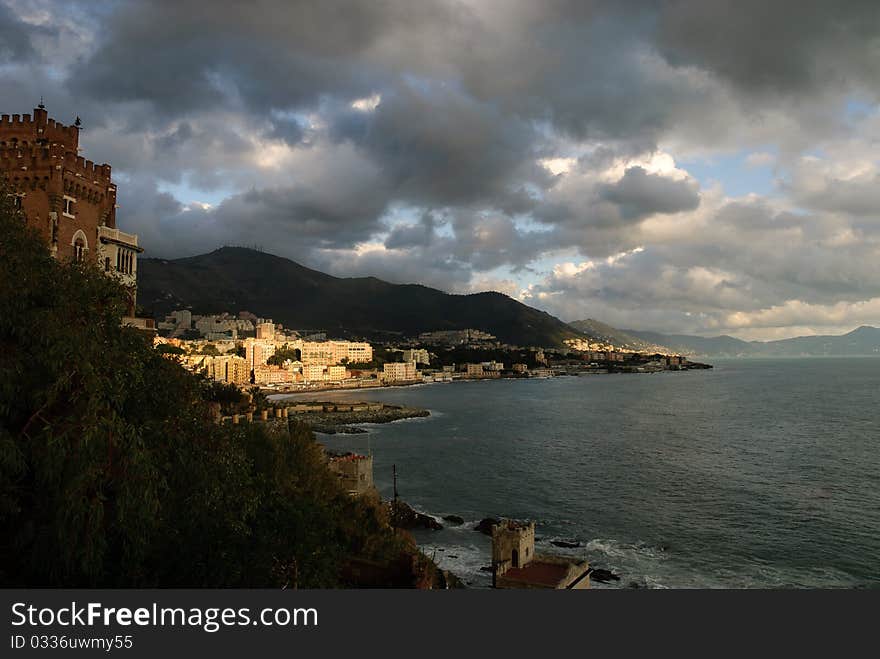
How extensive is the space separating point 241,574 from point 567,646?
369 cm

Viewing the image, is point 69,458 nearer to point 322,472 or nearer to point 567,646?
→ point 567,646

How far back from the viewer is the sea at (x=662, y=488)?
2286cm

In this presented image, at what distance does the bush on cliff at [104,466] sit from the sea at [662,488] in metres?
15.5

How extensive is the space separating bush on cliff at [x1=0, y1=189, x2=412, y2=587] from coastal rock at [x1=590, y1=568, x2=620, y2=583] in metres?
16.0

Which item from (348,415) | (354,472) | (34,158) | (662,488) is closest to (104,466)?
(34,158)

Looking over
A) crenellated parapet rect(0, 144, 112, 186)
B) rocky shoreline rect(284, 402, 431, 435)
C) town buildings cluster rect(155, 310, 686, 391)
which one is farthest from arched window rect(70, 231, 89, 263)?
town buildings cluster rect(155, 310, 686, 391)

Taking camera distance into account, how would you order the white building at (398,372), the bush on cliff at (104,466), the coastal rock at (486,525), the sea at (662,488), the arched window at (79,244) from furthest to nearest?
the white building at (398,372)
the coastal rock at (486,525)
the sea at (662,488)
the arched window at (79,244)
the bush on cliff at (104,466)

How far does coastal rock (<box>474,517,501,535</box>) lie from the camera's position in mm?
27344

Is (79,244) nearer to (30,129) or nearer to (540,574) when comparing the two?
(30,129)

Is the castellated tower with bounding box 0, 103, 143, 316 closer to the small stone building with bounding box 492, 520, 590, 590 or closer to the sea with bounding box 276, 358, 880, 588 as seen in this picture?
the small stone building with bounding box 492, 520, 590, 590

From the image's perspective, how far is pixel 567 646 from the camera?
4977 millimetres

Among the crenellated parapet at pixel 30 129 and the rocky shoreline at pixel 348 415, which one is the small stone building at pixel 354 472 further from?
the rocky shoreline at pixel 348 415

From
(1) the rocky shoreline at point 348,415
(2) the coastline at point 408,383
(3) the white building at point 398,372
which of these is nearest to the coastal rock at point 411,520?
(1) the rocky shoreline at point 348,415

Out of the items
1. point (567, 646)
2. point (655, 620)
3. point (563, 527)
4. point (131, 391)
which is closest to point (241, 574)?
point (131, 391)
